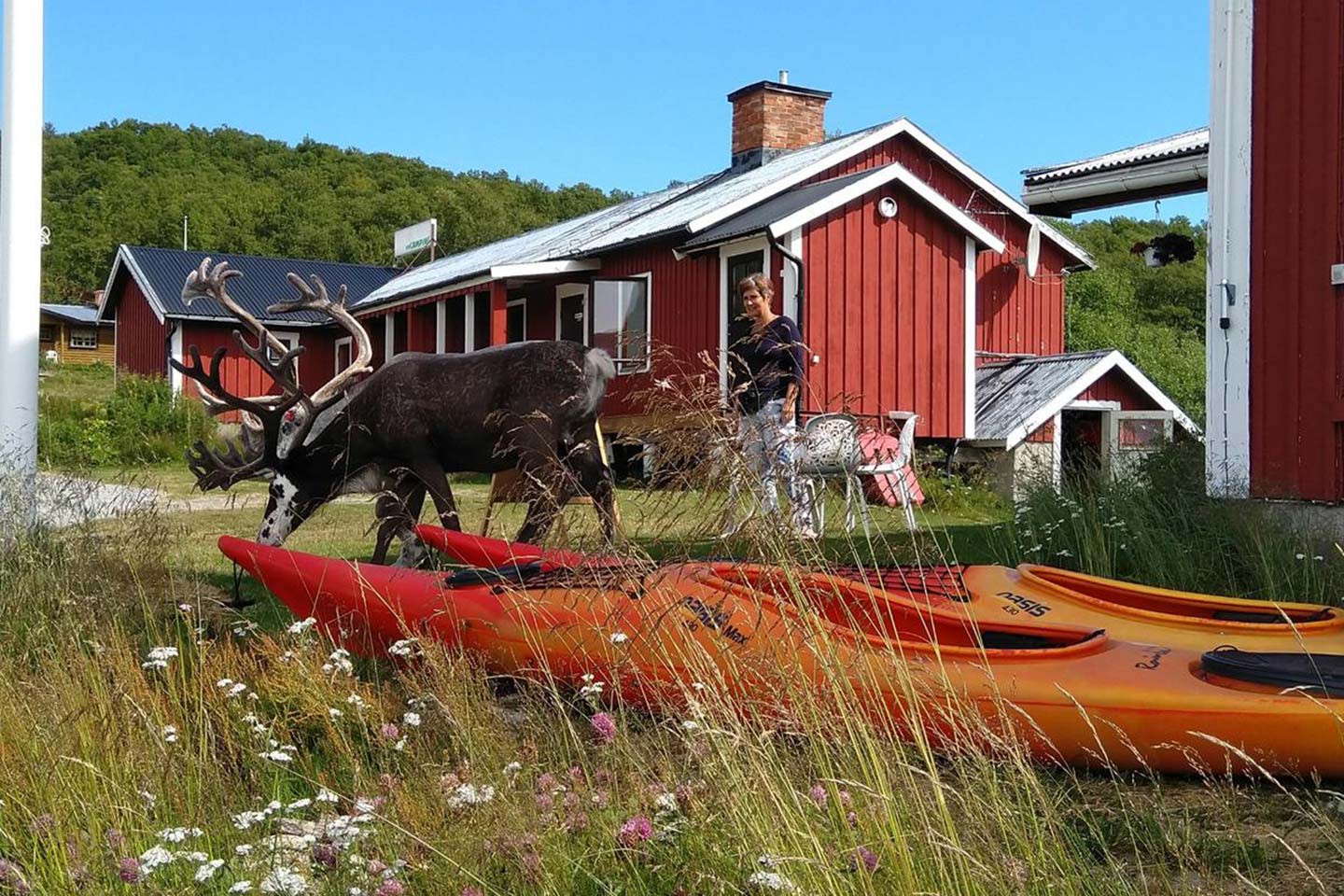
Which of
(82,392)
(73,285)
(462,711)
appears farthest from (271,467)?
(73,285)

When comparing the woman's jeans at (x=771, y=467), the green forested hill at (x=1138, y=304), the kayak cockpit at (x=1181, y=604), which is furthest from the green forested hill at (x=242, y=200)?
the woman's jeans at (x=771, y=467)

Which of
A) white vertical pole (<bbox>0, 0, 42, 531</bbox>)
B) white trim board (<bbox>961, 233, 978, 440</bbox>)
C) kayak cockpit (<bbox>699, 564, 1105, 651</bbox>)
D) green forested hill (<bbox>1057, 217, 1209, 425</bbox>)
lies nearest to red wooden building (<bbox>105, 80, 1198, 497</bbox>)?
white trim board (<bbox>961, 233, 978, 440</bbox>)

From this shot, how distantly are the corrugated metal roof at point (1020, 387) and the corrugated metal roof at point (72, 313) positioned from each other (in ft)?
148

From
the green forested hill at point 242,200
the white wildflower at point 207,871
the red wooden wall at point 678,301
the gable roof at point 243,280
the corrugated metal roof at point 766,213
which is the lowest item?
the white wildflower at point 207,871

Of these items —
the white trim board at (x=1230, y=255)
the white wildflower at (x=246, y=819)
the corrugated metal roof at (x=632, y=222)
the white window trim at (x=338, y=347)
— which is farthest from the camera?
the white window trim at (x=338, y=347)

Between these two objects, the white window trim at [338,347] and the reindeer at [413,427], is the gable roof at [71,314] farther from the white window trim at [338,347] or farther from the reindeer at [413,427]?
the reindeer at [413,427]

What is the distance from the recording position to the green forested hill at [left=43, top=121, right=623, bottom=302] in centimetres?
5166

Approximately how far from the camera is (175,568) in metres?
6.03

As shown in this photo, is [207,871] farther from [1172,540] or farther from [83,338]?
[83,338]

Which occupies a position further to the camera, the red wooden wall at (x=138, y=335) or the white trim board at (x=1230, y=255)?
the red wooden wall at (x=138, y=335)

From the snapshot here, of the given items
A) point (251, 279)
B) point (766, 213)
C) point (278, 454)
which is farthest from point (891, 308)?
point (251, 279)

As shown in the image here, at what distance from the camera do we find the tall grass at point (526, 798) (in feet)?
8.52

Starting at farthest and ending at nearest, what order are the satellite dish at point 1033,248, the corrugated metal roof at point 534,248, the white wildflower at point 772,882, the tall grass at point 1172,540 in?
the corrugated metal roof at point 534,248 → the satellite dish at point 1033,248 → the tall grass at point 1172,540 → the white wildflower at point 772,882

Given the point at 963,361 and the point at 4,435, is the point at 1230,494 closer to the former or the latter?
the point at 4,435
